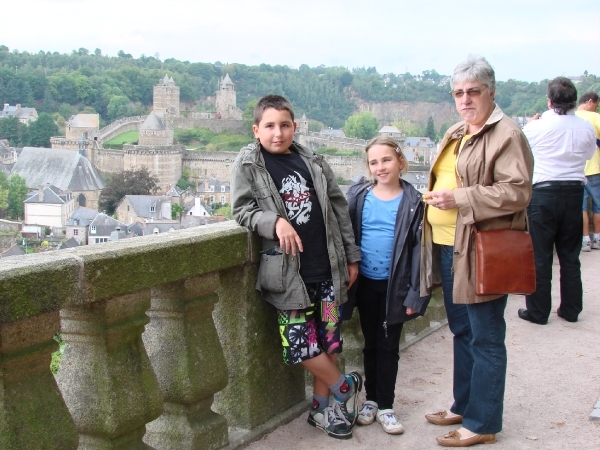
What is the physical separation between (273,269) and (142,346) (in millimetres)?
723

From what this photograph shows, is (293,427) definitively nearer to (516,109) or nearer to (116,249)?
(116,249)

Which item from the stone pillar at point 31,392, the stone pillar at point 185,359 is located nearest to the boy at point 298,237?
the stone pillar at point 185,359

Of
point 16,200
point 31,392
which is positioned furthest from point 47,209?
point 31,392

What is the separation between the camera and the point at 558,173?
5023mm

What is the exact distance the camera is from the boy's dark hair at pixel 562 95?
194 inches

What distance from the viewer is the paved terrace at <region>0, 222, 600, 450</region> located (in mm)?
2025

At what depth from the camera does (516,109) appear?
10200 centimetres

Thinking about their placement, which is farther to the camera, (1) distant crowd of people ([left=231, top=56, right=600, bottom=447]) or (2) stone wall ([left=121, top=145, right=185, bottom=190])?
(2) stone wall ([left=121, top=145, right=185, bottom=190])

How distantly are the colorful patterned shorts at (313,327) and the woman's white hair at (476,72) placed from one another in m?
0.97

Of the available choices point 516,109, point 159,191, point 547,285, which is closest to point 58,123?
point 159,191

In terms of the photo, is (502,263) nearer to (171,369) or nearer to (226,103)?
(171,369)

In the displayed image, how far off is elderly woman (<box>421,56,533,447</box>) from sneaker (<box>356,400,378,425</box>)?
340mm

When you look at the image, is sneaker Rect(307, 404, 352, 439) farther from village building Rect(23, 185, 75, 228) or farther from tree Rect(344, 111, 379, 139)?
tree Rect(344, 111, 379, 139)

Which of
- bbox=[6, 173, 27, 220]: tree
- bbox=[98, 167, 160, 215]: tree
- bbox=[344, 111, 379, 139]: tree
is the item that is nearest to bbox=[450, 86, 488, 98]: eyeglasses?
bbox=[98, 167, 160, 215]: tree
